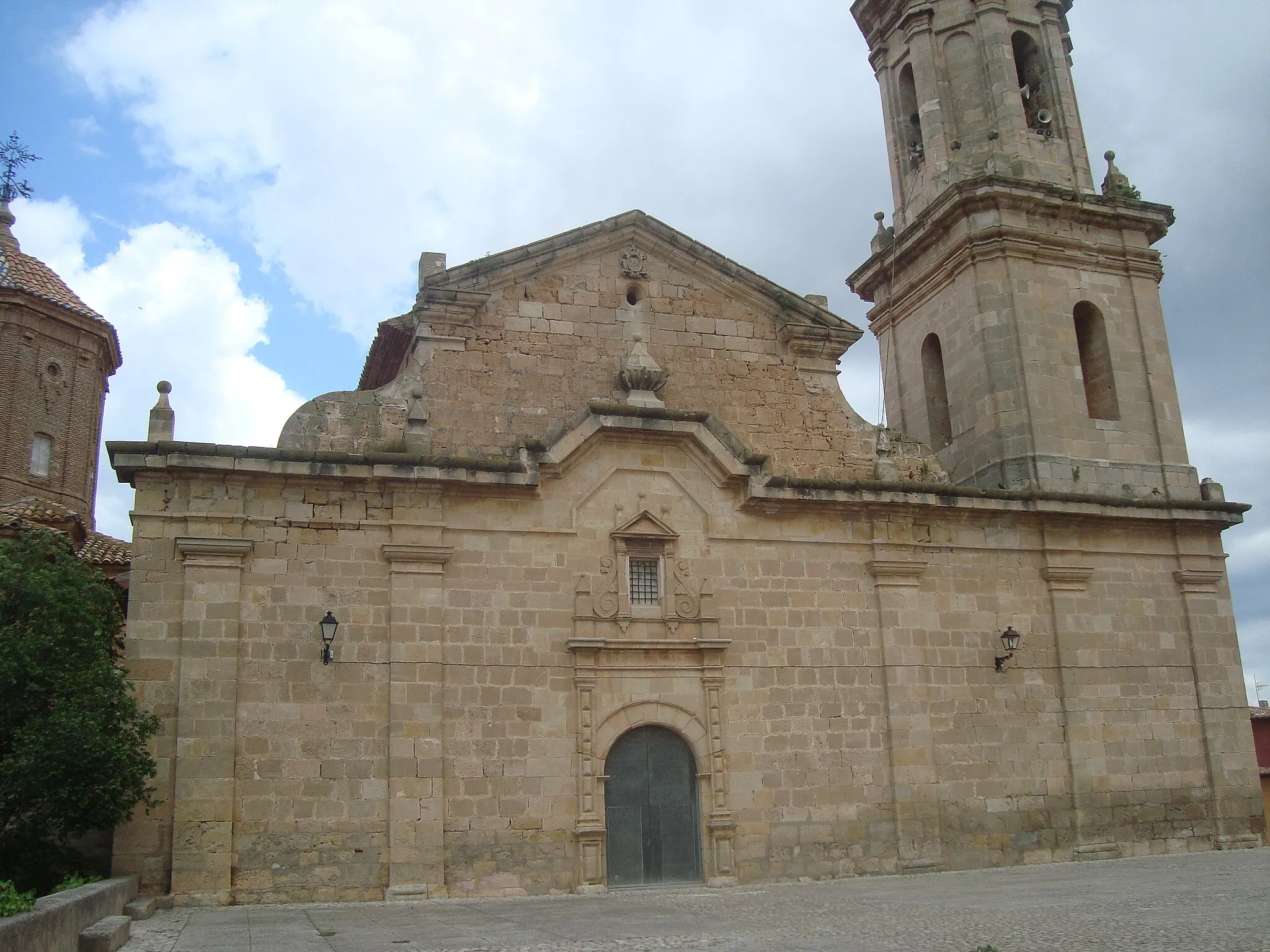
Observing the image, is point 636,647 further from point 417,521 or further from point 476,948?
point 476,948

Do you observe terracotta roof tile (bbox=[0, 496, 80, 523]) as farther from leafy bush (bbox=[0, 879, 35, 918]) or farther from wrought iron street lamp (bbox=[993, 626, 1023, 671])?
wrought iron street lamp (bbox=[993, 626, 1023, 671])

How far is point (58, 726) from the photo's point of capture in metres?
11.7

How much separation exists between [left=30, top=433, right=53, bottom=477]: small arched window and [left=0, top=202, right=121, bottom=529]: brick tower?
2cm

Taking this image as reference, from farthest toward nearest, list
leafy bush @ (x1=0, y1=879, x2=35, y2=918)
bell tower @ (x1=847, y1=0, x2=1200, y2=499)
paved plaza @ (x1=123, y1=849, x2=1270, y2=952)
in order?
bell tower @ (x1=847, y1=0, x2=1200, y2=499) < paved plaza @ (x1=123, y1=849, x2=1270, y2=952) < leafy bush @ (x1=0, y1=879, x2=35, y2=918)

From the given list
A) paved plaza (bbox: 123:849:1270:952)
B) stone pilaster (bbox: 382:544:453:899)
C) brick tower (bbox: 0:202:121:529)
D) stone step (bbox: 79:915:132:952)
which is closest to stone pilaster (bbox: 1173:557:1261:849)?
paved plaza (bbox: 123:849:1270:952)

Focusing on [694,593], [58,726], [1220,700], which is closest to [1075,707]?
[1220,700]

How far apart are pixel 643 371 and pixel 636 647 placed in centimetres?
403

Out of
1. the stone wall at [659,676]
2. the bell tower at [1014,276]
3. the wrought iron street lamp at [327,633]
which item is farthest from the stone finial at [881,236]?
the wrought iron street lamp at [327,633]

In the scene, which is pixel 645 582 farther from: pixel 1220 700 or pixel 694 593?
pixel 1220 700

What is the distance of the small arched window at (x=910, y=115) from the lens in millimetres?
22281

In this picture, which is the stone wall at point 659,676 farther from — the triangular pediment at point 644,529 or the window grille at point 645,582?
the window grille at point 645,582

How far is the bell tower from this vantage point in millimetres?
19188

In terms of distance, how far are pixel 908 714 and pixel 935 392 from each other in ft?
24.4

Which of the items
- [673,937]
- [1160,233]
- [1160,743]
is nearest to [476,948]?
[673,937]
